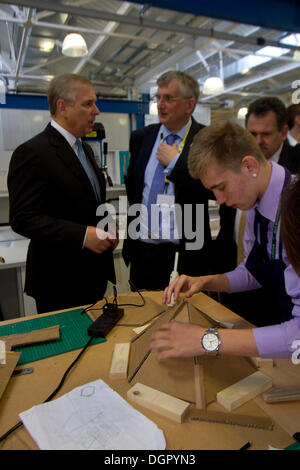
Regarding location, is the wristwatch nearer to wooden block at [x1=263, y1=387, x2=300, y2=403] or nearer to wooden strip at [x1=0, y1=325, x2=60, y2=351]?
wooden block at [x1=263, y1=387, x2=300, y2=403]

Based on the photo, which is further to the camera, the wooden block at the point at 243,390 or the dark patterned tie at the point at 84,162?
the dark patterned tie at the point at 84,162

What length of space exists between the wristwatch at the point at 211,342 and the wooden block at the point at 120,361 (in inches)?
8.7

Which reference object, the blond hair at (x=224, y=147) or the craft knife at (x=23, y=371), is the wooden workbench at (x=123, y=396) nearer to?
the craft knife at (x=23, y=371)

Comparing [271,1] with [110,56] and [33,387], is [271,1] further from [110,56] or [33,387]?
[110,56]

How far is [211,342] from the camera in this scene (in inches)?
30.2

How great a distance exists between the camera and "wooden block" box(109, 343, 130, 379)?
80 cm

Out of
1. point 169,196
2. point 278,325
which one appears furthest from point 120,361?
point 169,196

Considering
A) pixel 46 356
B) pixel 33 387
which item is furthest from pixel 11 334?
pixel 33 387

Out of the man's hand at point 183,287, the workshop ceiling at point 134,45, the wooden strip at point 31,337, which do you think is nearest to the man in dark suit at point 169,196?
the man's hand at point 183,287

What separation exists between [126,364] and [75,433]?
0.78 ft

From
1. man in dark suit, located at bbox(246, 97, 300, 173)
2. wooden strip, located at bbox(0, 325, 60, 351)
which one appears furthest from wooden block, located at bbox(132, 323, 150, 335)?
man in dark suit, located at bbox(246, 97, 300, 173)

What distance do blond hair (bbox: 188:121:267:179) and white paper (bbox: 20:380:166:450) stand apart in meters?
0.72

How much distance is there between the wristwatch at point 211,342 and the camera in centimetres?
76

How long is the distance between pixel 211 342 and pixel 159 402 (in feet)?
0.61
